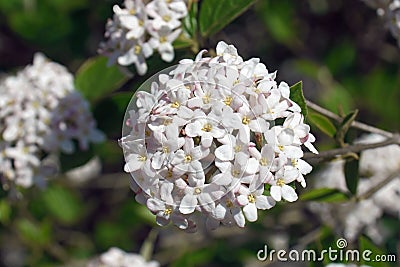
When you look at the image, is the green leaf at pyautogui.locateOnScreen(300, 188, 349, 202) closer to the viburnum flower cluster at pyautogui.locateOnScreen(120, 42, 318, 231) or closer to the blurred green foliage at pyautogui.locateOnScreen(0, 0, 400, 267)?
the blurred green foliage at pyautogui.locateOnScreen(0, 0, 400, 267)

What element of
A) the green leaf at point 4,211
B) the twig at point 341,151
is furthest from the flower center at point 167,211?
the green leaf at point 4,211

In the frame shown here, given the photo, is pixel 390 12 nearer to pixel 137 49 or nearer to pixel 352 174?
pixel 352 174

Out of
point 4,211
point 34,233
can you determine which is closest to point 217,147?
point 4,211

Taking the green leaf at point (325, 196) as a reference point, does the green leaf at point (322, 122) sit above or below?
above

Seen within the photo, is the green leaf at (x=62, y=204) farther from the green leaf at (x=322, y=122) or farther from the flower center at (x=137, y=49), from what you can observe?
the green leaf at (x=322, y=122)

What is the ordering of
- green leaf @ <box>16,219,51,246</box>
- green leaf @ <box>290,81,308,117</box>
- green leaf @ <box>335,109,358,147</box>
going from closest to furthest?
green leaf @ <box>290,81,308,117</box>, green leaf @ <box>335,109,358,147</box>, green leaf @ <box>16,219,51,246</box>

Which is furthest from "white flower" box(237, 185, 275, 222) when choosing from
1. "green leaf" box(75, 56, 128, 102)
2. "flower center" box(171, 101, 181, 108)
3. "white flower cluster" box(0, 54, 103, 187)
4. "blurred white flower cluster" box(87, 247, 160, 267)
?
"green leaf" box(75, 56, 128, 102)
